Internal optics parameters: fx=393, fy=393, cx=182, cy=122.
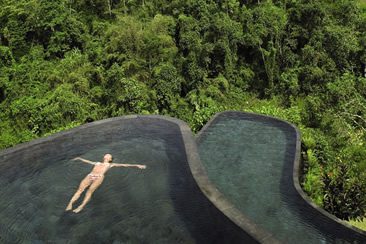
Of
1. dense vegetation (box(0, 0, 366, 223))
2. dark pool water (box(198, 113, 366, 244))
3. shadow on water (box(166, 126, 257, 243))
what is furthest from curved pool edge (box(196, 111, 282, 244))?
dense vegetation (box(0, 0, 366, 223))

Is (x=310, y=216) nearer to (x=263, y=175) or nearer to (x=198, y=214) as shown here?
(x=263, y=175)

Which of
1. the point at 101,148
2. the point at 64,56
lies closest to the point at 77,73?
the point at 64,56

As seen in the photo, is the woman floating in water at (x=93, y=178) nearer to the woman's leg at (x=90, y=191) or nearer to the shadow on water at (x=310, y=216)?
the woman's leg at (x=90, y=191)

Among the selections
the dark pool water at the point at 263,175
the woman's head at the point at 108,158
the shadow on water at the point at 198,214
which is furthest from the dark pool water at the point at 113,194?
the dark pool water at the point at 263,175

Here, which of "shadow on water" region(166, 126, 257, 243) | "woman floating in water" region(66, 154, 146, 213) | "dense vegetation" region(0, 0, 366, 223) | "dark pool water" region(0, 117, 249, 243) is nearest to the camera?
"shadow on water" region(166, 126, 257, 243)

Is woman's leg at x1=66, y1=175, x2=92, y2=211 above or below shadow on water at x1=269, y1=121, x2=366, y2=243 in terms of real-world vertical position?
above

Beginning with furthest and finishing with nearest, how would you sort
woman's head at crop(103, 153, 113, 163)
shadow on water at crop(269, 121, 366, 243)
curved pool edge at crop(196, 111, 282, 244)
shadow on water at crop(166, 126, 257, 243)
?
woman's head at crop(103, 153, 113, 163), shadow on water at crop(269, 121, 366, 243), shadow on water at crop(166, 126, 257, 243), curved pool edge at crop(196, 111, 282, 244)

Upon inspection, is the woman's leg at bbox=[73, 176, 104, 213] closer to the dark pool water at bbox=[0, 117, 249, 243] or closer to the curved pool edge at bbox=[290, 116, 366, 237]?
the dark pool water at bbox=[0, 117, 249, 243]
